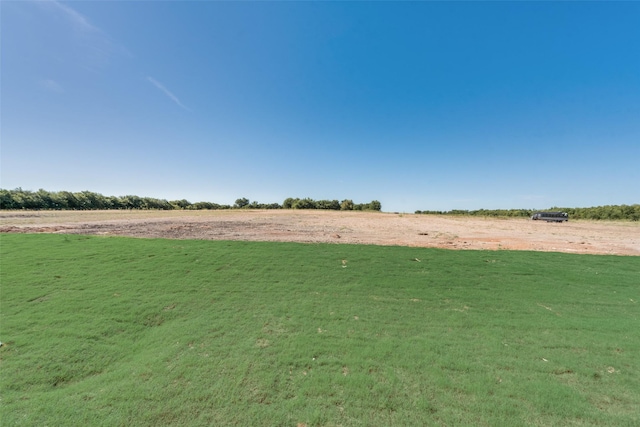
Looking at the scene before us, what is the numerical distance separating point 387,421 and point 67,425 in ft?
11.9

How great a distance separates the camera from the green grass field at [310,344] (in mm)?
2908

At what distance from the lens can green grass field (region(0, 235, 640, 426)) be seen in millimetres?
2908

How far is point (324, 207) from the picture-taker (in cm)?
8256

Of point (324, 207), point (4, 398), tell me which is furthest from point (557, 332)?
A: point (324, 207)

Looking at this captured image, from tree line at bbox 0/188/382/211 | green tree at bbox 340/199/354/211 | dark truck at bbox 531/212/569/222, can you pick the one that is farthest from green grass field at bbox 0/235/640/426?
green tree at bbox 340/199/354/211

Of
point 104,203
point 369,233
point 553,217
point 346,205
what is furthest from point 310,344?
point 104,203

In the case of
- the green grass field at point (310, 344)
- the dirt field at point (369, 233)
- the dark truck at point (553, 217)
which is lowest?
the green grass field at point (310, 344)

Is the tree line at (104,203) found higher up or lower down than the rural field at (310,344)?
higher up

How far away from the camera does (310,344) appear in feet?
13.9

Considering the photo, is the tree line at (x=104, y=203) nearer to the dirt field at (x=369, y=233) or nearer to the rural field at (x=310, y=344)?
the dirt field at (x=369, y=233)

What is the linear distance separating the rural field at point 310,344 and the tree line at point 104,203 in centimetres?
6592

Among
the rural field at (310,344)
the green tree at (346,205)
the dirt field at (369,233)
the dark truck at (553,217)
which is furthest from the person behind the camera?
the green tree at (346,205)

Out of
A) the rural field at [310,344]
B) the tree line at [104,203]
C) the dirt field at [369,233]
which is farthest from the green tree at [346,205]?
the rural field at [310,344]

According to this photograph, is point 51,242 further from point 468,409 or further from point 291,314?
point 468,409
